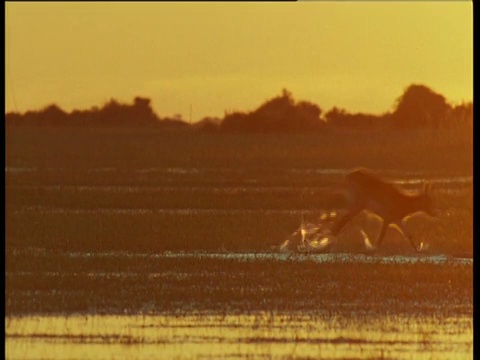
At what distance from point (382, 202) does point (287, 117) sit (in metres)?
1.63

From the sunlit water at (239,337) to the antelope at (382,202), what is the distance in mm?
2438

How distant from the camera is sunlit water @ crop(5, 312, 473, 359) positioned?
9.59m

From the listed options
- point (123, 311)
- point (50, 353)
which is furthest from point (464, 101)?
point (50, 353)

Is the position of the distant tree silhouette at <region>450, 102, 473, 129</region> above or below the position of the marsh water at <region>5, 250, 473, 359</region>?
above

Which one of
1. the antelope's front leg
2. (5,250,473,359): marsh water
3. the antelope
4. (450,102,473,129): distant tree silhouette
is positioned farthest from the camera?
(450,102,473,129): distant tree silhouette

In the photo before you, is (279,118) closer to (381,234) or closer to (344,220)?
(344,220)

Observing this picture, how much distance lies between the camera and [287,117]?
1434 cm

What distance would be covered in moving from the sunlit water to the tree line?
10.1 ft

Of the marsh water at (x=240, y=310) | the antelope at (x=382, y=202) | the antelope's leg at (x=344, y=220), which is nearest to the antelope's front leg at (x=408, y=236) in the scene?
the antelope at (x=382, y=202)

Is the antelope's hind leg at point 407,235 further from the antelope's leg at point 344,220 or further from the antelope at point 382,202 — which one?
the antelope's leg at point 344,220

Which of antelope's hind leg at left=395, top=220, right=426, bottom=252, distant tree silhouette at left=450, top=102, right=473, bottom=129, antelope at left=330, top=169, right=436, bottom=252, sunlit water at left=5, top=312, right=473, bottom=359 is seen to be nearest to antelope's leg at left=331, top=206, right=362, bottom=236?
antelope at left=330, top=169, right=436, bottom=252

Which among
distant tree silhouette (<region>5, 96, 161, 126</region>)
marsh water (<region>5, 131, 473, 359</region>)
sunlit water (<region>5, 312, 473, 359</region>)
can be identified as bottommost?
sunlit water (<region>5, 312, 473, 359</region>)

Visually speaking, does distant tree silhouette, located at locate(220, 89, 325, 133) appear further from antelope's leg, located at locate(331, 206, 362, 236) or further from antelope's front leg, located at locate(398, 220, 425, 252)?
antelope's front leg, located at locate(398, 220, 425, 252)

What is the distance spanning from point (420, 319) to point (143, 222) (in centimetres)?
336
